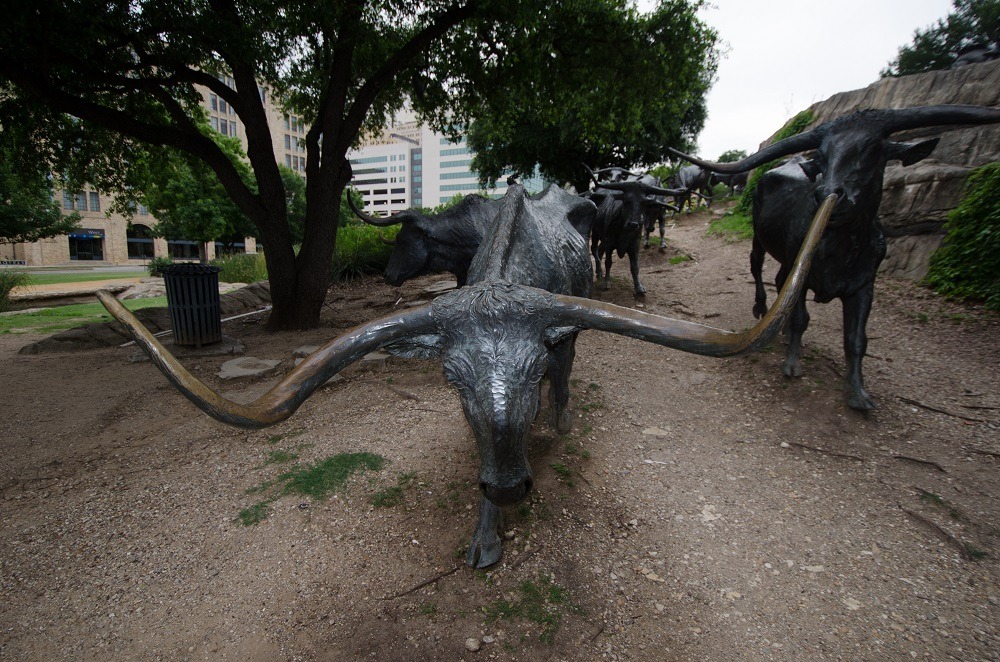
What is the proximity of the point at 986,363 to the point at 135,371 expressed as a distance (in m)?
10.3

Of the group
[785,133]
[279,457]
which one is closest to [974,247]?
[785,133]

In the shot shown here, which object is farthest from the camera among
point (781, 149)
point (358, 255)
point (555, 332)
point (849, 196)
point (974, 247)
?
point (358, 255)

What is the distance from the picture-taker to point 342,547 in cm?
293

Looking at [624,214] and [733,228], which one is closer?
[624,214]

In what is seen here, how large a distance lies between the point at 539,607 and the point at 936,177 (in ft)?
32.6

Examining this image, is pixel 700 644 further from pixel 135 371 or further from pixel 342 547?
pixel 135 371

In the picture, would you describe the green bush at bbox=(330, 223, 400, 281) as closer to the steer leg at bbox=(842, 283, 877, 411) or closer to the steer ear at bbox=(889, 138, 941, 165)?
the steer leg at bbox=(842, 283, 877, 411)

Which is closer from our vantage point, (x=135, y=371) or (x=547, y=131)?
(x=135, y=371)

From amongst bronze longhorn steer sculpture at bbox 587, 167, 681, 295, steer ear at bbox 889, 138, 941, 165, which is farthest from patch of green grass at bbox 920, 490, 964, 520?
bronze longhorn steer sculpture at bbox 587, 167, 681, 295

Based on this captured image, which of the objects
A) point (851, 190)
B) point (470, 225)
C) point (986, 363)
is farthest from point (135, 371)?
point (986, 363)

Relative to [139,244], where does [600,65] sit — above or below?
above

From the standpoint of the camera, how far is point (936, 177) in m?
7.72

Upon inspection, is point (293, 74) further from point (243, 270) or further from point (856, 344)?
point (856, 344)

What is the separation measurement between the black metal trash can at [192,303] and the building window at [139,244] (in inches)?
1801
